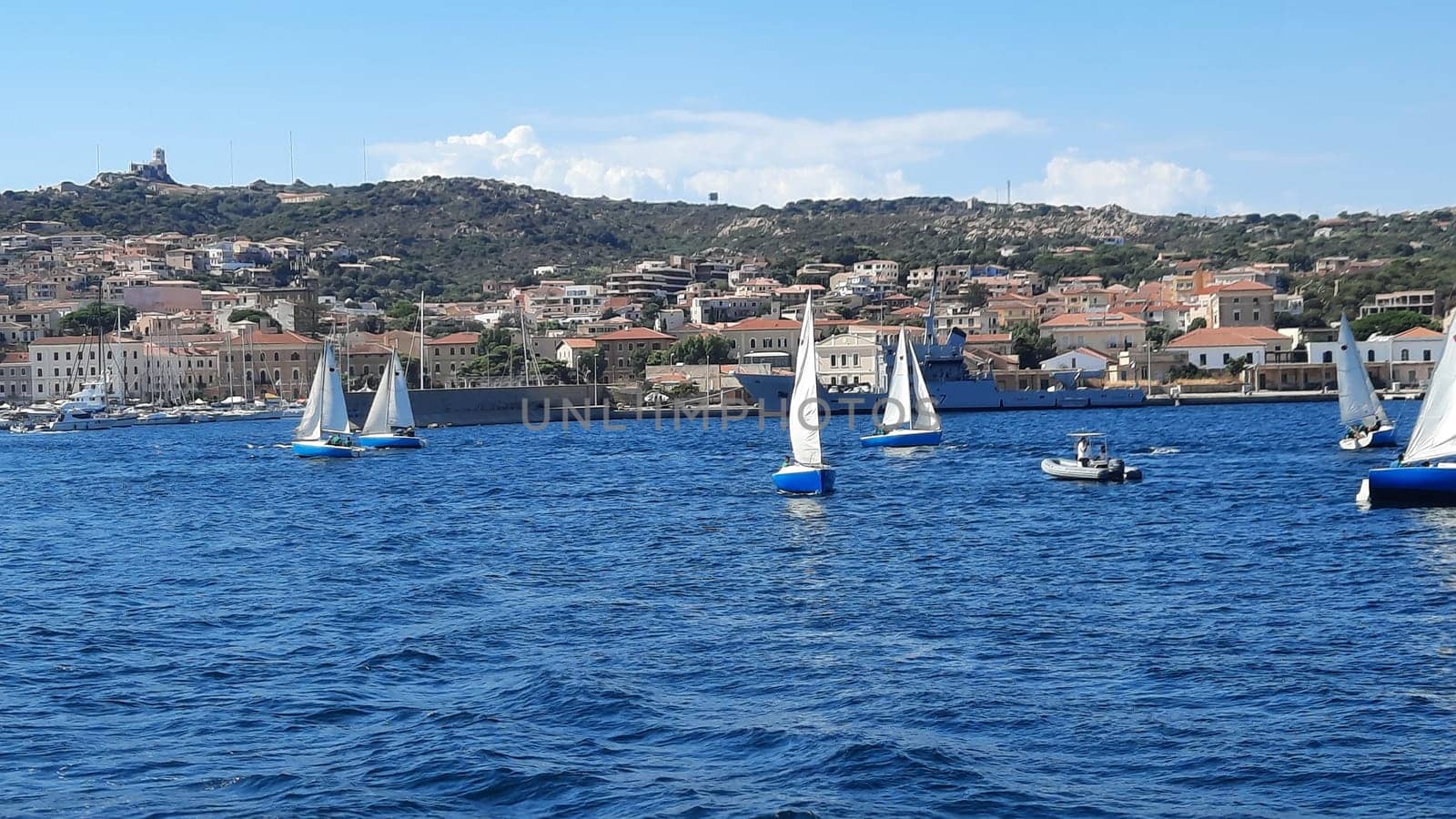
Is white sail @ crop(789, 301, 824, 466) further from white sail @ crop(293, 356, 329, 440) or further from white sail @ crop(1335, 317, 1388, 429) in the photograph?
white sail @ crop(293, 356, 329, 440)

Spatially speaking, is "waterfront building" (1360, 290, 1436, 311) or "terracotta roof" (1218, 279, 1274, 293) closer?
"waterfront building" (1360, 290, 1436, 311)

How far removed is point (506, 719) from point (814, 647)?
4.25 meters

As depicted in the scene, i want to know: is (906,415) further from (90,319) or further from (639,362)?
(90,319)

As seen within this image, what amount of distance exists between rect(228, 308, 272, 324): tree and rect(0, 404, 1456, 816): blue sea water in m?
94.1

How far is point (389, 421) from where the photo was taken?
59.3m

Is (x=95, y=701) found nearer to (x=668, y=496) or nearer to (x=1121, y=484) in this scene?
(x=668, y=496)

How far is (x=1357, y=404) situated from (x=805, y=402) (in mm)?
21992

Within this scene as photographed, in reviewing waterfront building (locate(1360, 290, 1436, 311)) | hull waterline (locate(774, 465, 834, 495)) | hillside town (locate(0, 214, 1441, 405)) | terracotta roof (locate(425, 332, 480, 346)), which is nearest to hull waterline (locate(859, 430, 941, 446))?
hull waterline (locate(774, 465, 834, 495))

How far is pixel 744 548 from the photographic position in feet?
87.5

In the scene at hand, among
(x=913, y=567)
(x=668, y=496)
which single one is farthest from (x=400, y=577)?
(x=668, y=496)

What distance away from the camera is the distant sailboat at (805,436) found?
3347 cm

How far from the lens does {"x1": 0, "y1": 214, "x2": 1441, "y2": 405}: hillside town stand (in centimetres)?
10275

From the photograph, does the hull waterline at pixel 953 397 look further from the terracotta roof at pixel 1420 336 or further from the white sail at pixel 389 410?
the white sail at pixel 389 410

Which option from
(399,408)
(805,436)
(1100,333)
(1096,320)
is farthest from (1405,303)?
(805,436)
